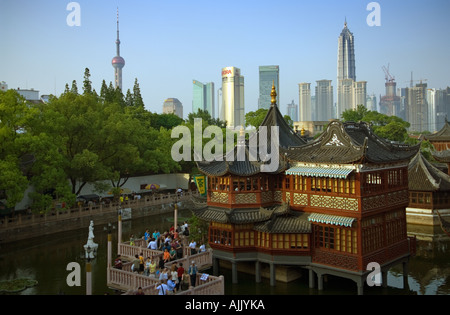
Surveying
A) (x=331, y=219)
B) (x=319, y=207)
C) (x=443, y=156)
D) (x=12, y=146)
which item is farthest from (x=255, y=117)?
(x=331, y=219)

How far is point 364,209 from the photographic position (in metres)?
18.4

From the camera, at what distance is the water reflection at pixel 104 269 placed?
20438mm

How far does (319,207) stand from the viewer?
770 inches

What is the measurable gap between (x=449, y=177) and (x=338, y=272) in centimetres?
2024

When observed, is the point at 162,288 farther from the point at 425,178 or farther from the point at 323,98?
the point at 323,98

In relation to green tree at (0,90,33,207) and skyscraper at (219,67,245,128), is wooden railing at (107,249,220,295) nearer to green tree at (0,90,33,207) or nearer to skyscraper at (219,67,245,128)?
green tree at (0,90,33,207)

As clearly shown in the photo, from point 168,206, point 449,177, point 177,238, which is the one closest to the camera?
point 177,238

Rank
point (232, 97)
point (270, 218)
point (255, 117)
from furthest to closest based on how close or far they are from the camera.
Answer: point (232, 97) → point (255, 117) → point (270, 218)

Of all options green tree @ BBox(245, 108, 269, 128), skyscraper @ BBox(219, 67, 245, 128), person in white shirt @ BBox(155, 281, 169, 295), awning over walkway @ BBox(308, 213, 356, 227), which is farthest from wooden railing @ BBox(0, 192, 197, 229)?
skyscraper @ BBox(219, 67, 245, 128)

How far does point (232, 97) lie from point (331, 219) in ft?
449

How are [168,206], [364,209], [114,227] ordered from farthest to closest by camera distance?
[168,206] < [114,227] < [364,209]

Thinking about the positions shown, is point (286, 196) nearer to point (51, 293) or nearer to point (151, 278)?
point (151, 278)

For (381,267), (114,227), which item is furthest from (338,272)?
(114,227)

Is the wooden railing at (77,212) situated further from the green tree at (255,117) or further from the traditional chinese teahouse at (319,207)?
the green tree at (255,117)
